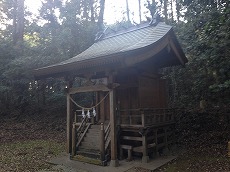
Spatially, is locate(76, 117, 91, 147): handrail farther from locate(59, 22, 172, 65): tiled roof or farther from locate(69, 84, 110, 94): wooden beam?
locate(59, 22, 172, 65): tiled roof

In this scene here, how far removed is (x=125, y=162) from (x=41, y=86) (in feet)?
40.6

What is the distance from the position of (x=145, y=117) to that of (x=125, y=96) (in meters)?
2.20

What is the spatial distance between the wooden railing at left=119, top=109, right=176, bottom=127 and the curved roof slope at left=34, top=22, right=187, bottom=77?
243 cm

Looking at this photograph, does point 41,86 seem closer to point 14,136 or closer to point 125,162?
point 14,136

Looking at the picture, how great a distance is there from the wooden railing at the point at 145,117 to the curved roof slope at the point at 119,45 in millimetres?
→ 2426

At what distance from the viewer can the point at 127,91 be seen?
10406mm

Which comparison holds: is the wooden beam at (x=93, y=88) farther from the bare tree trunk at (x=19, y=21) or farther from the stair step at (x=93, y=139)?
the bare tree trunk at (x=19, y=21)

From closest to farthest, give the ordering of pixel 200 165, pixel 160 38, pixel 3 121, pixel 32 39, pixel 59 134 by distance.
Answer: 1. pixel 200 165
2. pixel 160 38
3. pixel 59 134
4. pixel 3 121
5. pixel 32 39

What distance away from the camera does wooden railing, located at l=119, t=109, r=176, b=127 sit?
8562 millimetres

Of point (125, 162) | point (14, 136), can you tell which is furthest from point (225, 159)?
point (14, 136)

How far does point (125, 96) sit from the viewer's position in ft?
34.5

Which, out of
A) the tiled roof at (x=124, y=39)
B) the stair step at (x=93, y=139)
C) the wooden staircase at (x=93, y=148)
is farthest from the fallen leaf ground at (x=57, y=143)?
the tiled roof at (x=124, y=39)

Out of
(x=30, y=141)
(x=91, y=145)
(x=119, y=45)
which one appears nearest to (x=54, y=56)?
(x=30, y=141)

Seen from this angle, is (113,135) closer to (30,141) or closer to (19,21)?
(30,141)
